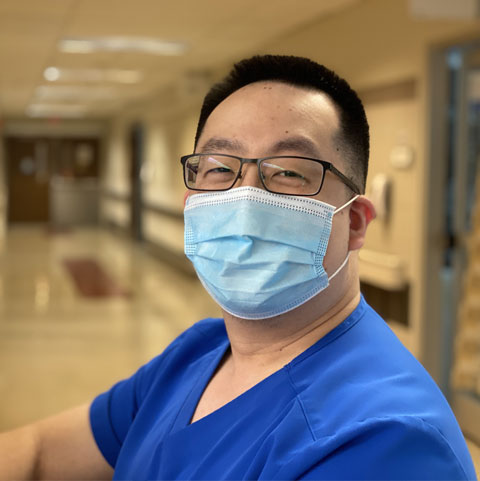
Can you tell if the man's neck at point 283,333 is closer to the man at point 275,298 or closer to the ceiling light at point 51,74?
the man at point 275,298

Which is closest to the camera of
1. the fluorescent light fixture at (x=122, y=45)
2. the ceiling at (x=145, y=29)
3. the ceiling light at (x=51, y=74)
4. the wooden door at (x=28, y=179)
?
the ceiling at (x=145, y=29)

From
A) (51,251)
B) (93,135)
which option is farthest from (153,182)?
(93,135)

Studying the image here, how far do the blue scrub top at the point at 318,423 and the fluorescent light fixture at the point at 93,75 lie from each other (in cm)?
853

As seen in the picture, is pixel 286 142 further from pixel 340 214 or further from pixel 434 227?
pixel 434 227

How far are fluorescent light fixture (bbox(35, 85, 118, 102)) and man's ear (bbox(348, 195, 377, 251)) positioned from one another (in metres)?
10.8

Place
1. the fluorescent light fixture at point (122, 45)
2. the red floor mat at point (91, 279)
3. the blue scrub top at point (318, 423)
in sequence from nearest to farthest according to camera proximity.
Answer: the blue scrub top at point (318, 423), the fluorescent light fixture at point (122, 45), the red floor mat at point (91, 279)

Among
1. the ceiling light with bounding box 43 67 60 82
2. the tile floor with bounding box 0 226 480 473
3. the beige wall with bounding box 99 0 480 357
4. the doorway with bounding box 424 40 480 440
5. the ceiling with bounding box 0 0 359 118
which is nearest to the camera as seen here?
the doorway with bounding box 424 40 480 440

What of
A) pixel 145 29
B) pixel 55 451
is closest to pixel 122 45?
pixel 145 29

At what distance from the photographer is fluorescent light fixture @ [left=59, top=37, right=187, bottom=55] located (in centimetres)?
708

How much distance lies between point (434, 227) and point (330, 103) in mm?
3522

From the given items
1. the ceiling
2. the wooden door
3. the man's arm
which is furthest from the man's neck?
the wooden door

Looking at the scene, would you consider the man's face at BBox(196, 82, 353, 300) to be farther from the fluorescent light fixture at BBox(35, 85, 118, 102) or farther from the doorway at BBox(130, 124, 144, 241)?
the doorway at BBox(130, 124, 144, 241)

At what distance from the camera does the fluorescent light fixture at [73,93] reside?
11719mm

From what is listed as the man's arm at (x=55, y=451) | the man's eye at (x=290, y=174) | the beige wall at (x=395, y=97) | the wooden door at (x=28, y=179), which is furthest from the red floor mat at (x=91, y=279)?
the wooden door at (x=28, y=179)
